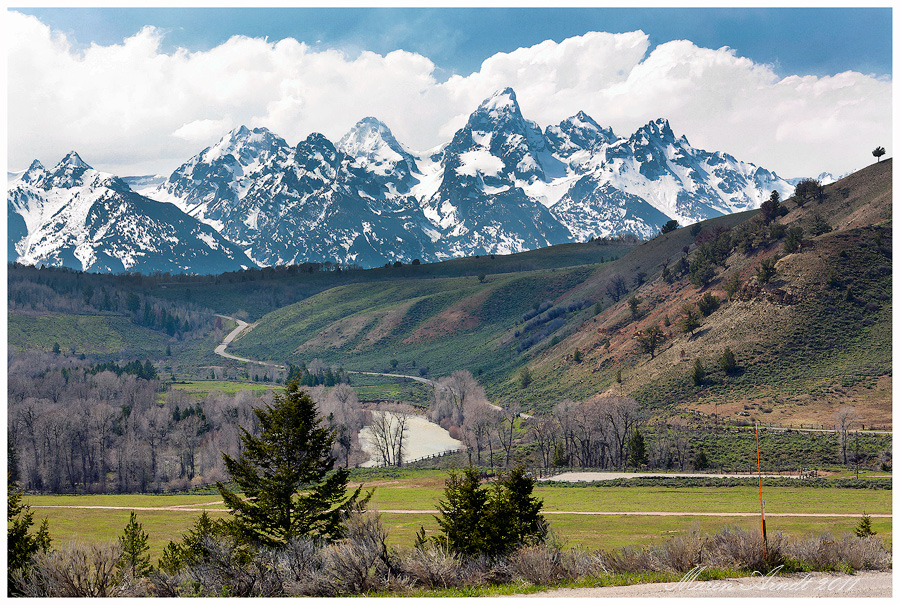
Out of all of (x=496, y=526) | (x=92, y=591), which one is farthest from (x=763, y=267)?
(x=92, y=591)

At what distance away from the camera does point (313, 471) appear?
30328 mm

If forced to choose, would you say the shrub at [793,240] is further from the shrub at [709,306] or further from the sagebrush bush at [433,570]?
the sagebrush bush at [433,570]

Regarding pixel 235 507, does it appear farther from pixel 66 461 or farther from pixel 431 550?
pixel 66 461

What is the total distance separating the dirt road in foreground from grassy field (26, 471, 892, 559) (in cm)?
1353

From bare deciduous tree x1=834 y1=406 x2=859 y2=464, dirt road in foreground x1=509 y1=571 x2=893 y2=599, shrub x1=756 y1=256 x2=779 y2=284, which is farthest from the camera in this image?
shrub x1=756 y1=256 x2=779 y2=284

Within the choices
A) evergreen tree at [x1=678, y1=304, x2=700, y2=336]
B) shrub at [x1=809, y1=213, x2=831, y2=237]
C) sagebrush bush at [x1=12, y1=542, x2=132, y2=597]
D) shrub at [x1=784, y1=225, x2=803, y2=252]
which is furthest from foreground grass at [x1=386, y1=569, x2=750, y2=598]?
shrub at [x1=809, y1=213, x2=831, y2=237]

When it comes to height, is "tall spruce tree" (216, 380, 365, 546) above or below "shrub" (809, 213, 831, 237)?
below

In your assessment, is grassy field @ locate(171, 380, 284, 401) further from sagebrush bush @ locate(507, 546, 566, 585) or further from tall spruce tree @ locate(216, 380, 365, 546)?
sagebrush bush @ locate(507, 546, 566, 585)

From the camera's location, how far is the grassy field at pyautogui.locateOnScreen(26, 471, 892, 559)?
4338 cm

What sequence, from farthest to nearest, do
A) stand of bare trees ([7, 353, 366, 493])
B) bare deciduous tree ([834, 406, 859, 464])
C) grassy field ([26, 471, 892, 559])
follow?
stand of bare trees ([7, 353, 366, 493]), bare deciduous tree ([834, 406, 859, 464]), grassy field ([26, 471, 892, 559])

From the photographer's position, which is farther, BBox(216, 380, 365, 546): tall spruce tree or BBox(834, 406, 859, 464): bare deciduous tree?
BBox(834, 406, 859, 464): bare deciduous tree

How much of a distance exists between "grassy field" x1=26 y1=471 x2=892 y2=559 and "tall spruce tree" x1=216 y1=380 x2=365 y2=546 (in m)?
12.9

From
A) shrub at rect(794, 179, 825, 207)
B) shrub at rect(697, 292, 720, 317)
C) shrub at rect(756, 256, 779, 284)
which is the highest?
shrub at rect(794, 179, 825, 207)

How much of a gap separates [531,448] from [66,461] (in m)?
58.9
